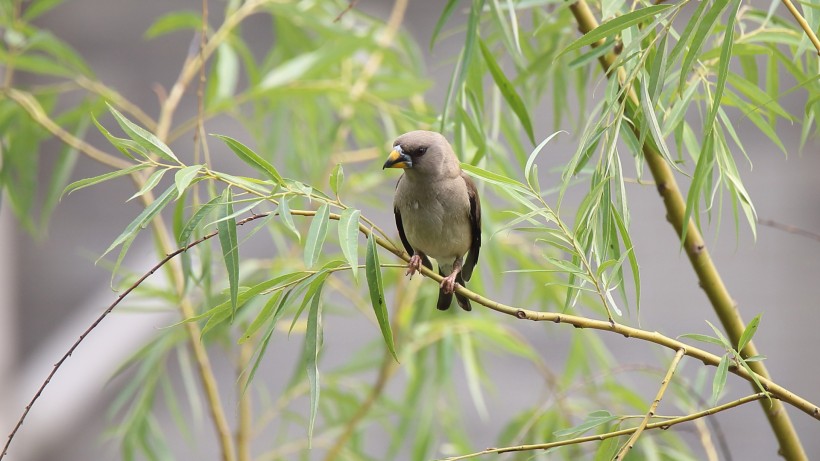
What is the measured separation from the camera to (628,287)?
9.00 feet

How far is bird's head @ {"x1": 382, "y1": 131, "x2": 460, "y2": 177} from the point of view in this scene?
4.31 feet

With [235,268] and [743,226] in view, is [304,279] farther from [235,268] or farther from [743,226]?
[743,226]

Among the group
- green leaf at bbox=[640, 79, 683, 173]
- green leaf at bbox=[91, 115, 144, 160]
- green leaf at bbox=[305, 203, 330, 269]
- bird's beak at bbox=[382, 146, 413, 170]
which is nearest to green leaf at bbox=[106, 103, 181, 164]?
green leaf at bbox=[91, 115, 144, 160]

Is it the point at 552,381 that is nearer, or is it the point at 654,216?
the point at 552,381

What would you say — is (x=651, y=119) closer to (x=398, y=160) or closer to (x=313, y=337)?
(x=313, y=337)

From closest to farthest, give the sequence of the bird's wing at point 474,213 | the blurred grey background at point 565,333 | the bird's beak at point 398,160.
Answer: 1. the bird's beak at point 398,160
2. the bird's wing at point 474,213
3. the blurred grey background at point 565,333

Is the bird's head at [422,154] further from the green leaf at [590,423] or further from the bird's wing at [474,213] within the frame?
the green leaf at [590,423]

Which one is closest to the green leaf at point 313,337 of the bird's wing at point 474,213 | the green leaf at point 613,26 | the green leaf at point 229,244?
the green leaf at point 229,244

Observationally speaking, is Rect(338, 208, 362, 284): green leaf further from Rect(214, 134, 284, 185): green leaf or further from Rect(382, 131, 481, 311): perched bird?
Rect(382, 131, 481, 311): perched bird

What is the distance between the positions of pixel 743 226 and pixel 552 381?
135 cm

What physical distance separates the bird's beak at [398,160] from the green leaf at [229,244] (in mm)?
499

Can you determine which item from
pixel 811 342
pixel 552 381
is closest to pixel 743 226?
pixel 811 342

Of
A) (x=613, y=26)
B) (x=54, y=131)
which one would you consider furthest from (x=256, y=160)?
(x=54, y=131)

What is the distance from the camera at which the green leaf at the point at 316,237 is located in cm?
76
